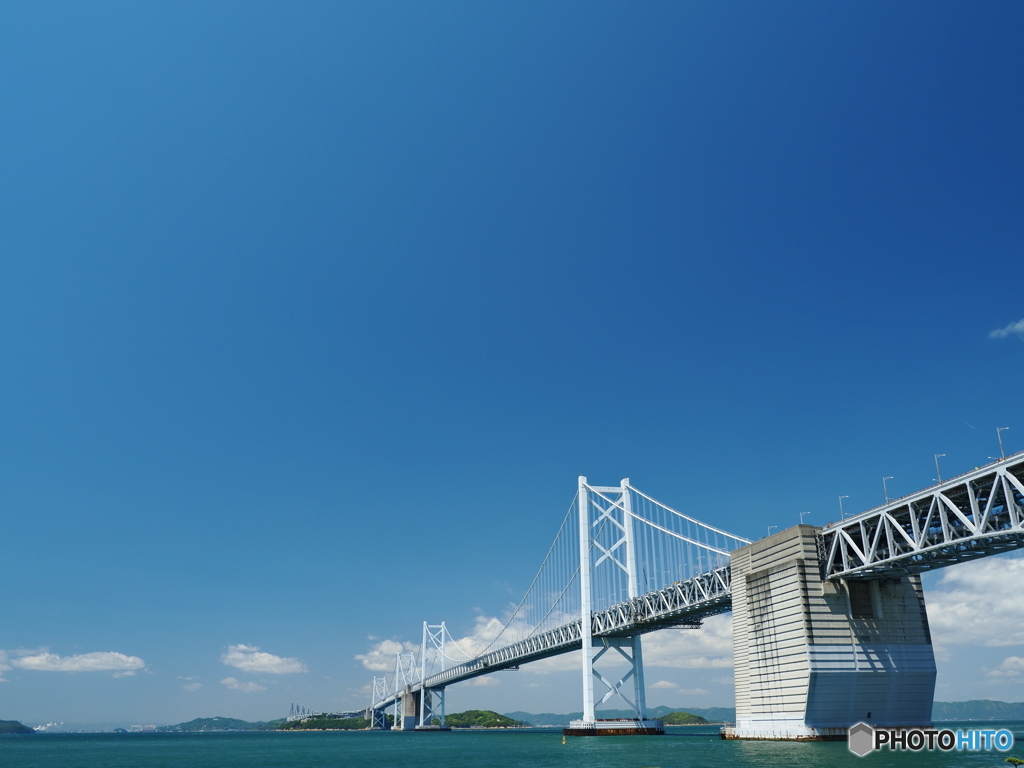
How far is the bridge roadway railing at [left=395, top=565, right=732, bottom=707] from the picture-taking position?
5347 cm

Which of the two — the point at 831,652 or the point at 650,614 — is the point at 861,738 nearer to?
the point at 831,652

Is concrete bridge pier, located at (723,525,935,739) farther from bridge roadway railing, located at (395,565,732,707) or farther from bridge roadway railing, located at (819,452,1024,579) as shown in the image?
bridge roadway railing, located at (395,565,732,707)

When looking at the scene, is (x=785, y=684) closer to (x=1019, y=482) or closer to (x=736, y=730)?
(x=736, y=730)

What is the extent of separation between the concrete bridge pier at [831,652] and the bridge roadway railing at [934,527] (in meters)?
1.58

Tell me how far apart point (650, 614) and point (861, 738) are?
2333cm

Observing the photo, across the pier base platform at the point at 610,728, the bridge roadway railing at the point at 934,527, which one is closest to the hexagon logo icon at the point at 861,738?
the bridge roadway railing at the point at 934,527

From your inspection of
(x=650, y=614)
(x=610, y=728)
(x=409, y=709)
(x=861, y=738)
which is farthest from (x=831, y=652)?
(x=409, y=709)

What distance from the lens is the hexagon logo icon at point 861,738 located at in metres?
37.6

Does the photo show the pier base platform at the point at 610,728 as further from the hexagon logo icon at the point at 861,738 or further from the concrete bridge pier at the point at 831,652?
the hexagon logo icon at the point at 861,738

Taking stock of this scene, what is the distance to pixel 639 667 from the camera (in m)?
67.9

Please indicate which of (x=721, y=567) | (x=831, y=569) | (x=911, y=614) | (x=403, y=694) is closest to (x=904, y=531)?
(x=831, y=569)

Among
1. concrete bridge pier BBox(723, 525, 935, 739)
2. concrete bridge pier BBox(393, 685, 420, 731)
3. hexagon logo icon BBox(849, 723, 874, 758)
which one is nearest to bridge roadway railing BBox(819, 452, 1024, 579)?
concrete bridge pier BBox(723, 525, 935, 739)

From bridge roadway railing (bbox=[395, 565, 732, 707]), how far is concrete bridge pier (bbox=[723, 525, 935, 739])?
28.2 ft

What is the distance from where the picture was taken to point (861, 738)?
39.0 meters
